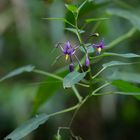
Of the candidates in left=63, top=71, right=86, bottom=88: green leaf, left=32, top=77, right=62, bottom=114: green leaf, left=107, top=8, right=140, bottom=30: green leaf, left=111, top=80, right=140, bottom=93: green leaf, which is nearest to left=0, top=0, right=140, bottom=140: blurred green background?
left=107, top=8, right=140, bottom=30: green leaf

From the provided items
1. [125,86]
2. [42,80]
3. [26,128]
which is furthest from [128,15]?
[42,80]

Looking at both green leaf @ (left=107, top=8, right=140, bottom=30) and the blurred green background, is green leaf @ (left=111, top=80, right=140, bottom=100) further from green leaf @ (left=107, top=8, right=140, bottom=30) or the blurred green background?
the blurred green background

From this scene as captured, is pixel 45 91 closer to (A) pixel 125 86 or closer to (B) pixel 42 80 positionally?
(A) pixel 125 86

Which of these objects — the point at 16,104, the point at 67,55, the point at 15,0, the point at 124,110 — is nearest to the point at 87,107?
the point at 124,110

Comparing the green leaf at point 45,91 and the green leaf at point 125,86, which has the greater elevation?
the green leaf at point 125,86

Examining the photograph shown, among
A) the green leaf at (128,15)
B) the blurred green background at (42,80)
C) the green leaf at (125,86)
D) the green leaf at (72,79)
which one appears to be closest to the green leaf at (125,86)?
the green leaf at (125,86)

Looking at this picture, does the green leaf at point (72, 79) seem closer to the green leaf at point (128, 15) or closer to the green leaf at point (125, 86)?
the green leaf at point (125, 86)
